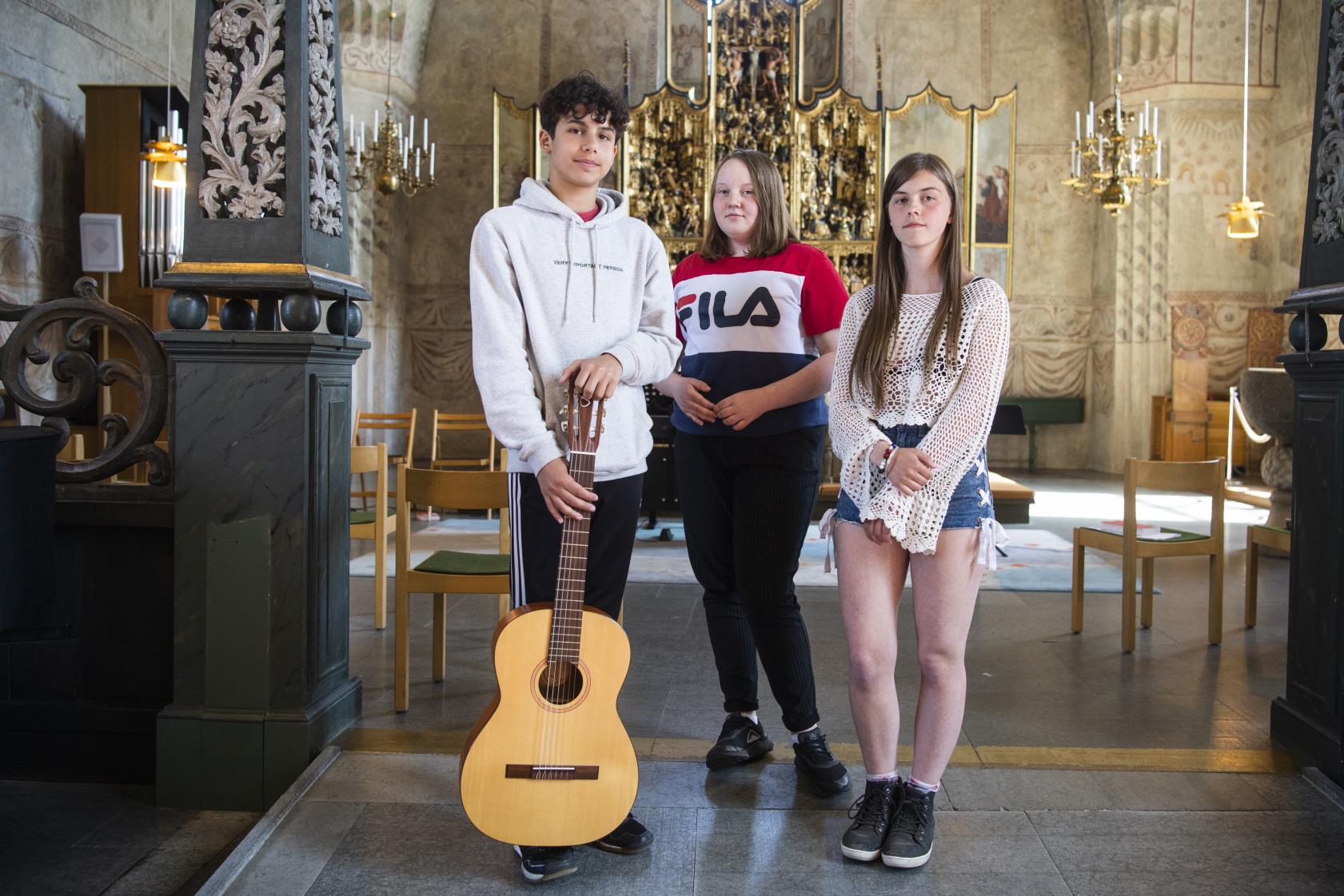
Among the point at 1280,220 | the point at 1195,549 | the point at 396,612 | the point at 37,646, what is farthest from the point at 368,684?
the point at 1280,220

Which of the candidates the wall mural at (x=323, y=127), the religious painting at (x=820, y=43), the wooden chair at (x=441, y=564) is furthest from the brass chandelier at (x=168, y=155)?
the religious painting at (x=820, y=43)

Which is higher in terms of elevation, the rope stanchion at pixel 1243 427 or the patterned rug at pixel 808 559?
the rope stanchion at pixel 1243 427

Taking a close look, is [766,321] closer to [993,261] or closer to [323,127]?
[323,127]

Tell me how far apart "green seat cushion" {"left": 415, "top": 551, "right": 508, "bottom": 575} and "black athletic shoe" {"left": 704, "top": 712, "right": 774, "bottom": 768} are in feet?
3.62

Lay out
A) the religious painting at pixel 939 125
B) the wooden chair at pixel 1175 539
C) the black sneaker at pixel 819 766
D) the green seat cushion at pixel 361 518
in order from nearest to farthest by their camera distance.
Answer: the black sneaker at pixel 819 766 → the wooden chair at pixel 1175 539 → the green seat cushion at pixel 361 518 → the religious painting at pixel 939 125

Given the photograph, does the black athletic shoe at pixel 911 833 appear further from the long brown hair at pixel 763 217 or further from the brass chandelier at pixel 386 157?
the brass chandelier at pixel 386 157

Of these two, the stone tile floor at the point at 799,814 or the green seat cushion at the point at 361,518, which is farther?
the green seat cushion at the point at 361,518

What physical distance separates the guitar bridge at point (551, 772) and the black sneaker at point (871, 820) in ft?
1.89

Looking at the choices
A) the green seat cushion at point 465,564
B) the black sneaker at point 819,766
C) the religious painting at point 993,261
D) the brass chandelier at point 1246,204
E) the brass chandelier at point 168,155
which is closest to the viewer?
the black sneaker at point 819,766

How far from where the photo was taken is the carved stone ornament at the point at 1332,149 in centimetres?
295

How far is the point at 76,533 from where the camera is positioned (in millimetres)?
3297

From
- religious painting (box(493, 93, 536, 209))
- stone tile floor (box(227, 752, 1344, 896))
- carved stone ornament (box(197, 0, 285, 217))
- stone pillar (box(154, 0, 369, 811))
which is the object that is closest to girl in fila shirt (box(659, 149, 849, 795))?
stone tile floor (box(227, 752, 1344, 896))

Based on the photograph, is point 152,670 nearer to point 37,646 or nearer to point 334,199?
point 37,646

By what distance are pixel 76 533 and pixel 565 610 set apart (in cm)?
184
